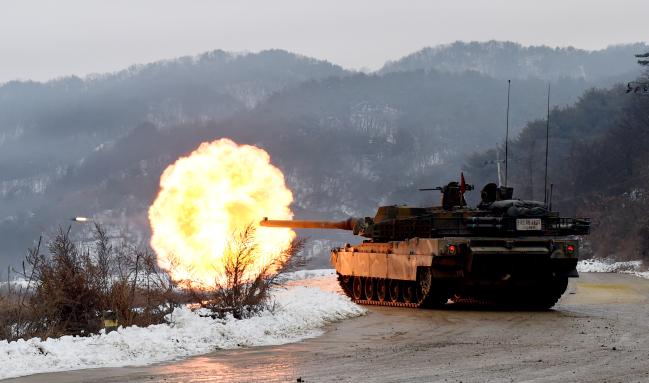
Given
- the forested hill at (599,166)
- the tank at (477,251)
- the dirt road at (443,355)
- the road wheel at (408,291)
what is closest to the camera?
the dirt road at (443,355)

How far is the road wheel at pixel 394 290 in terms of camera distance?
30109mm

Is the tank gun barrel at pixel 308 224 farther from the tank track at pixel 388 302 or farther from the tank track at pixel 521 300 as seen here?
the tank track at pixel 521 300

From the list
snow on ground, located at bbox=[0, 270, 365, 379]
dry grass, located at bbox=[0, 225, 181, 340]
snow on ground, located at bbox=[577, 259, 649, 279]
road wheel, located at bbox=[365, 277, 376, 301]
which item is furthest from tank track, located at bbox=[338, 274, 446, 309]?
snow on ground, located at bbox=[577, 259, 649, 279]

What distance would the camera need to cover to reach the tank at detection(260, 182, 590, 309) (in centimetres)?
2742

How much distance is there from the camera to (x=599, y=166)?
98938 mm

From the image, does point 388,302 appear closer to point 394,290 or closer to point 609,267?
point 394,290

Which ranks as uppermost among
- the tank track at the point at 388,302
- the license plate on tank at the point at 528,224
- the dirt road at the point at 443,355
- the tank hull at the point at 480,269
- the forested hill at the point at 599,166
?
the forested hill at the point at 599,166

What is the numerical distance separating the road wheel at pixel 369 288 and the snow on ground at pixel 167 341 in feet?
22.4

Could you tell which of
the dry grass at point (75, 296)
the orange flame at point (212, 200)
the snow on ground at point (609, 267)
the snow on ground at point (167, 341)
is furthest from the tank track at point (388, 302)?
the snow on ground at point (609, 267)

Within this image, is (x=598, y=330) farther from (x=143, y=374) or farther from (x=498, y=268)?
(x=143, y=374)

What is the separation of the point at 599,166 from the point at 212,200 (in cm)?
7562

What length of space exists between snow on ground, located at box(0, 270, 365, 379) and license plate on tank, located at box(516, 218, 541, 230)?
5.65 m

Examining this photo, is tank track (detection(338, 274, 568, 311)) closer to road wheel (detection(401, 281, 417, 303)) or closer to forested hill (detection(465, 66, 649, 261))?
road wheel (detection(401, 281, 417, 303))

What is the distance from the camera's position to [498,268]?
90.9 feet
